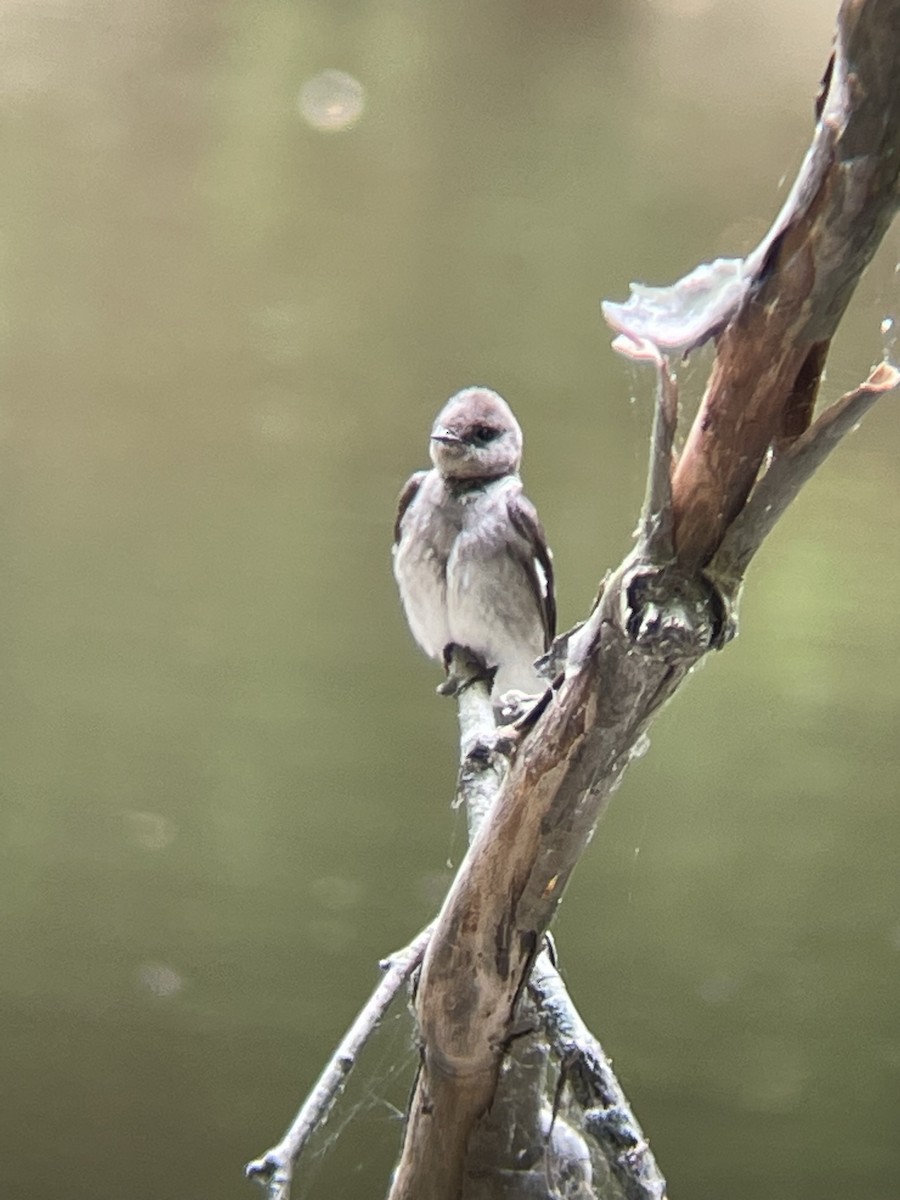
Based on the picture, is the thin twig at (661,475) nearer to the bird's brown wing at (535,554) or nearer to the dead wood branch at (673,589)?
the dead wood branch at (673,589)

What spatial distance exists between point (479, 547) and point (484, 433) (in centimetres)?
14

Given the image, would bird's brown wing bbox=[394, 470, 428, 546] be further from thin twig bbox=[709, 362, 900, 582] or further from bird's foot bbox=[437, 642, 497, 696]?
thin twig bbox=[709, 362, 900, 582]

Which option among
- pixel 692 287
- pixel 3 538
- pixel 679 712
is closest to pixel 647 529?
pixel 692 287

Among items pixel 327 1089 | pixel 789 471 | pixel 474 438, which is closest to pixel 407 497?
pixel 474 438

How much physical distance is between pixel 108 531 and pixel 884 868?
1.35 meters

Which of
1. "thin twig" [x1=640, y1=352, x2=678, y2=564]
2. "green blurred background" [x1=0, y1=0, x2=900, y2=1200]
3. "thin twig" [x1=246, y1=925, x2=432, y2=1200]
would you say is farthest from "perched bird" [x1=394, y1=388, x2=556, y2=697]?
"thin twig" [x1=640, y1=352, x2=678, y2=564]

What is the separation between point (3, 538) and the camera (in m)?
1.64

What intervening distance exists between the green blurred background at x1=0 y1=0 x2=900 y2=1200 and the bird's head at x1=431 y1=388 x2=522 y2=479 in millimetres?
264

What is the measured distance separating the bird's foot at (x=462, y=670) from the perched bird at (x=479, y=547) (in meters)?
0.01

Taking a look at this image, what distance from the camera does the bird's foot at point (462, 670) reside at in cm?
138

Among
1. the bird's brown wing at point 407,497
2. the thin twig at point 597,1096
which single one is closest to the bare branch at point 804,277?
the thin twig at point 597,1096

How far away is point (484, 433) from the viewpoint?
4.32 ft

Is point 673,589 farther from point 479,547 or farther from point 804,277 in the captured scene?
point 479,547

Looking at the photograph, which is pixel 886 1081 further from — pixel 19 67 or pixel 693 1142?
pixel 19 67
